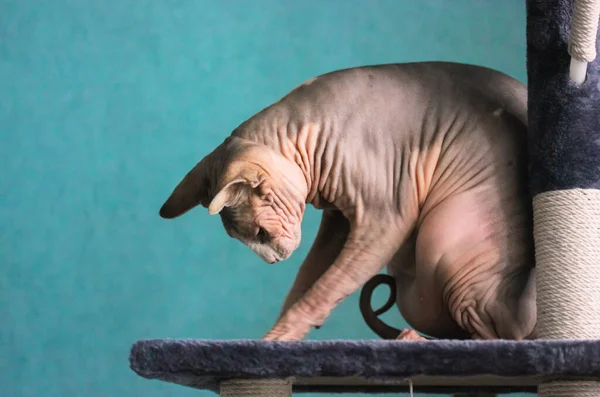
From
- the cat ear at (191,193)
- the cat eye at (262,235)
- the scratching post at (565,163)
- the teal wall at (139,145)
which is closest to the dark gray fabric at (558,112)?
the scratching post at (565,163)

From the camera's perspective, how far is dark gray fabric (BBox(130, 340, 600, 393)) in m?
0.95

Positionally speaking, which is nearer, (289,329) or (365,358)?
(365,358)

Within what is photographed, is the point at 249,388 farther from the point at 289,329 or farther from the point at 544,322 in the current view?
the point at 544,322

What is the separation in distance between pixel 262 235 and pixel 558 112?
466 mm

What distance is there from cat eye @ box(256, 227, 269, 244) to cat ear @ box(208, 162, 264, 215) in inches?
2.3

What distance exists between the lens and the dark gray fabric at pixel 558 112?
1.16 meters

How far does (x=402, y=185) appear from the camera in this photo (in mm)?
1273

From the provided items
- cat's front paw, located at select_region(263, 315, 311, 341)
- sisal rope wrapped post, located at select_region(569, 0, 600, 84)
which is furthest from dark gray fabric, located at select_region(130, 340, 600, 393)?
sisal rope wrapped post, located at select_region(569, 0, 600, 84)

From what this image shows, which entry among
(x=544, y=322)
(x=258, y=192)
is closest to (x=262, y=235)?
(x=258, y=192)

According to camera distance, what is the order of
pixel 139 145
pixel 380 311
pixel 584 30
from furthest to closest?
pixel 139 145, pixel 380 311, pixel 584 30

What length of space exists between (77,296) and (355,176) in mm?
1093

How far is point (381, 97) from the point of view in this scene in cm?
130

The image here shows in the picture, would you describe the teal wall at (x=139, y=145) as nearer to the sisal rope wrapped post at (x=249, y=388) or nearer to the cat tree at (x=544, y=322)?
the cat tree at (x=544, y=322)

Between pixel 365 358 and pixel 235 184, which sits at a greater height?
pixel 235 184
